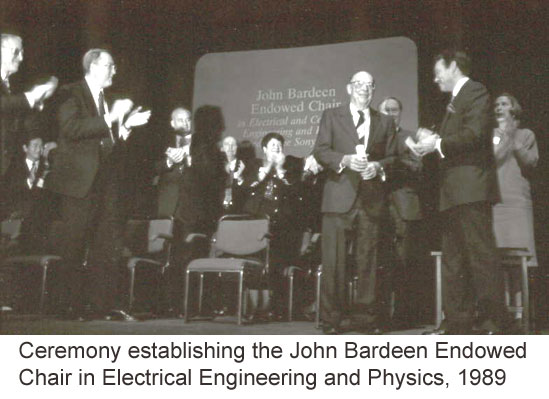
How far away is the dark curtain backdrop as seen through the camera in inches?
219

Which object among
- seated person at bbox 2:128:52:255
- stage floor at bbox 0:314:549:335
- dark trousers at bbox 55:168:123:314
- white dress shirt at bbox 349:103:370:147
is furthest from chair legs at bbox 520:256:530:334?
seated person at bbox 2:128:52:255

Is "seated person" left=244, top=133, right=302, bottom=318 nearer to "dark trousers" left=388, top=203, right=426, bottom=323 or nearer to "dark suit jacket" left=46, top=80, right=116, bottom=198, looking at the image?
"dark trousers" left=388, top=203, right=426, bottom=323

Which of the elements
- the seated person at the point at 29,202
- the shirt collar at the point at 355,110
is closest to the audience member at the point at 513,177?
the shirt collar at the point at 355,110

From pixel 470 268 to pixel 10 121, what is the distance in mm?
2590

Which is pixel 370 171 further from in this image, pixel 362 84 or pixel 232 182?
pixel 232 182

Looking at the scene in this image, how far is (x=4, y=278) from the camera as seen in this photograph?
514cm

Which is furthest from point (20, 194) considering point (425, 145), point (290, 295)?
point (425, 145)

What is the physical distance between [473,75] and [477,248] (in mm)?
2889

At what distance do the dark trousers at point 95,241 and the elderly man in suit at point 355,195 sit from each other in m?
1.56

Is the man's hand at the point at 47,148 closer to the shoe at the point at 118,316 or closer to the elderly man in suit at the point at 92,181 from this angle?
the elderly man in suit at the point at 92,181

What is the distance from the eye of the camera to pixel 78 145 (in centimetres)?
423

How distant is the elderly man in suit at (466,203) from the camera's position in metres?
3.27

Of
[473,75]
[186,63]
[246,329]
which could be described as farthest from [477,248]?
[186,63]
